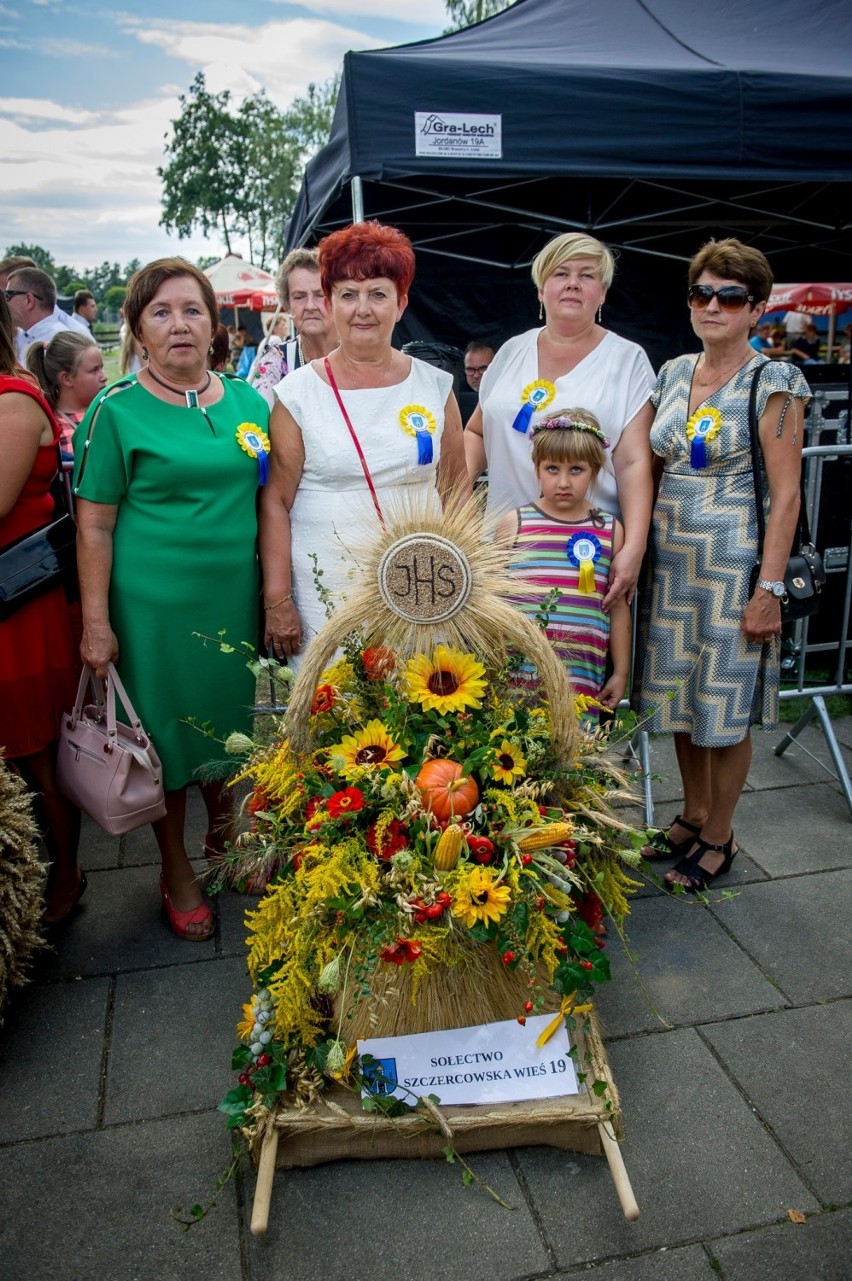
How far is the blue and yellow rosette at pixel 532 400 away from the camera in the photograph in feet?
9.36

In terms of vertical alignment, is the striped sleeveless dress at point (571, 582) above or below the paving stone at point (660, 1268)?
above

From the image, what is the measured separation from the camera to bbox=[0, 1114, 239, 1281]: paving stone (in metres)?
1.81

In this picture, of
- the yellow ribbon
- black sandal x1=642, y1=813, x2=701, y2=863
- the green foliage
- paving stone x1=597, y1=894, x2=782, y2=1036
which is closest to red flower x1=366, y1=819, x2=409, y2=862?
the yellow ribbon

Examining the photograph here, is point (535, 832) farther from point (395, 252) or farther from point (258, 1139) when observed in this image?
point (395, 252)

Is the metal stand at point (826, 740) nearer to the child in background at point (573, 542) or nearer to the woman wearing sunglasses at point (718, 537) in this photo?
the woman wearing sunglasses at point (718, 537)

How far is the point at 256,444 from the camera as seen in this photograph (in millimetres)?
2629

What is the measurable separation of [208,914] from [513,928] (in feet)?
4.71

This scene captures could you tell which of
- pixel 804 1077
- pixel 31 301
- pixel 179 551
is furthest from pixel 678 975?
pixel 31 301

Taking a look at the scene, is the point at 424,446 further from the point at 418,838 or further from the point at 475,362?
the point at 475,362

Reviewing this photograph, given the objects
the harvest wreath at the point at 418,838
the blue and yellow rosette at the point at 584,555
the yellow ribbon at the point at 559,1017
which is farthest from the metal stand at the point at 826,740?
the yellow ribbon at the point at 559,1017

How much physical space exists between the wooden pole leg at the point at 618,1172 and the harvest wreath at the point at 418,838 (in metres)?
0.08

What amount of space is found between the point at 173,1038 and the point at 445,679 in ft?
4.28

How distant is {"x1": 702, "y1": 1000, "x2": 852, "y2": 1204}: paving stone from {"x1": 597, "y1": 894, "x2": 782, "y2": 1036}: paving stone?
82mm

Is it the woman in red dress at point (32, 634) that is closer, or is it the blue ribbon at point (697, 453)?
the woman in red dress at point (32, 634)
